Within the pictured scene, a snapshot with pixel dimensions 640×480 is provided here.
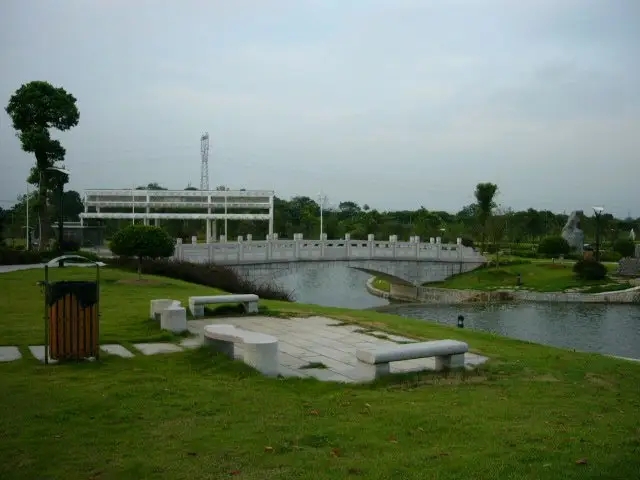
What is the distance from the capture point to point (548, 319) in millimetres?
25859

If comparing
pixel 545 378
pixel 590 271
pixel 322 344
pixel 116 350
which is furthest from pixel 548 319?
pixel 116 350

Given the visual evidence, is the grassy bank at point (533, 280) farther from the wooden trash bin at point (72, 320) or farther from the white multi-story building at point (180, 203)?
the wooden trash bin at point (72, 320)

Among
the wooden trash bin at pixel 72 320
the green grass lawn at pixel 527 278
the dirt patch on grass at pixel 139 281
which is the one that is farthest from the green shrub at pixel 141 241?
the green grass lawn at pixel 527 278

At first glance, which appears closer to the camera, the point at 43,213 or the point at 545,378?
the point at 545,378

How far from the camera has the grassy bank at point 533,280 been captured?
1246 inches

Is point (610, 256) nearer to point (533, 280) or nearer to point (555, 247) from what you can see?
point (555, 247)

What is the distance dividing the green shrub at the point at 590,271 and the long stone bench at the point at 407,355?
27.4 m

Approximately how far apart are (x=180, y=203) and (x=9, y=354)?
47130 millimetres

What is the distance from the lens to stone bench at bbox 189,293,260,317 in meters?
12.0

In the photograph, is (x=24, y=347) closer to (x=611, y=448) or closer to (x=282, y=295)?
(x=611, y=448)

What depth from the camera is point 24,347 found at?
8359 mm

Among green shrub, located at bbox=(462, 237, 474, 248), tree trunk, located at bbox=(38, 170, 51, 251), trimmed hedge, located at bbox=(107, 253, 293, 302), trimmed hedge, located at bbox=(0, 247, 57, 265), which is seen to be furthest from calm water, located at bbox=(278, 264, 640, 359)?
green shrub, located at bbox=(462, 237, 474, 248)

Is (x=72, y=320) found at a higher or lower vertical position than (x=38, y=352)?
higher

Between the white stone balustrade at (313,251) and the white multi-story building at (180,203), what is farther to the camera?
the white multi-story building at (180,203)
